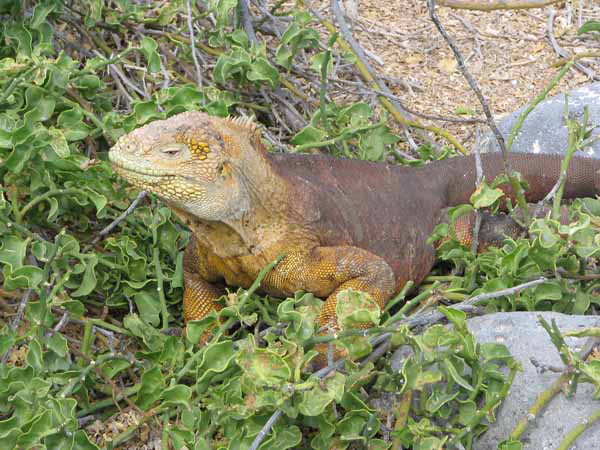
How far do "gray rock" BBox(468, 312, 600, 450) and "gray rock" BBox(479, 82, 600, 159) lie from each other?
163cm

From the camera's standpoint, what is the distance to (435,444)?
8.38 ft

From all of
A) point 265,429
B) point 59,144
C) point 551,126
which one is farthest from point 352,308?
point 551,126

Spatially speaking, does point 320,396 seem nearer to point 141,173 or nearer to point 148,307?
point 141,173

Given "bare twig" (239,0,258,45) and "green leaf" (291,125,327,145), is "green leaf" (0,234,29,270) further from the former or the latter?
"bare twig" (239,0,258,45)

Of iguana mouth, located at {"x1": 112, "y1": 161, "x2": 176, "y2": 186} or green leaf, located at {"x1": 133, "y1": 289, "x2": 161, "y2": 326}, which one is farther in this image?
green leaf, located at {"x1": 133, "y1": 289, "x2": 161, "y2": 326}

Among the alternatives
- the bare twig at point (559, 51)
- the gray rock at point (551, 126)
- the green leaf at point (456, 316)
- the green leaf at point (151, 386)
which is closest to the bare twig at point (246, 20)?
the gray rock at point (551, 126)

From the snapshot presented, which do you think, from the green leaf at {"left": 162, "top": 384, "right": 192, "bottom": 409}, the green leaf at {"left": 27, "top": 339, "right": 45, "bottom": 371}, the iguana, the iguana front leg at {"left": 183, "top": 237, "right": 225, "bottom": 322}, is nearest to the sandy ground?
the iguana

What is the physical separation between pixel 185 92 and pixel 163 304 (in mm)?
878

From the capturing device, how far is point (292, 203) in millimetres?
3352

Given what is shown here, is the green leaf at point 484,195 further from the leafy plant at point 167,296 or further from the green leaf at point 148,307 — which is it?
the green leaf at point 148,307

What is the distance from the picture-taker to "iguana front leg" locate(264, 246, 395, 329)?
3.36 meters

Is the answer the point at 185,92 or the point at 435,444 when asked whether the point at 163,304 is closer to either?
the point at 185,92

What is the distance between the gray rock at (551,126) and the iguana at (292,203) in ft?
0.96

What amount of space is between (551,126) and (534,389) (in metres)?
2.04
